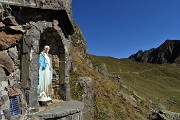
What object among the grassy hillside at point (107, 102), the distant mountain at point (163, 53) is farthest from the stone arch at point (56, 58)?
the distant mountain at point (163, 53)

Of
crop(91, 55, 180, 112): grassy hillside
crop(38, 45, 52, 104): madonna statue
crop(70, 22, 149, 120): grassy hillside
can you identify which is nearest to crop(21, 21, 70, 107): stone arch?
crop(38, 45, 52, 104): madonna statue

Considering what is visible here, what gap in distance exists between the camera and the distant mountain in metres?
167

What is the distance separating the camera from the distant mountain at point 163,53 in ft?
549

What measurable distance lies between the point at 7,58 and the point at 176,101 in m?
37.3

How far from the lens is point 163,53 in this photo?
569 ft

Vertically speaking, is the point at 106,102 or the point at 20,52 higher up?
the point at 20,52

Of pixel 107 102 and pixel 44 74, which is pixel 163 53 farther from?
pixel 44 74

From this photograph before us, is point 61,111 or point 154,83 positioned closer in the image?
point 61,111

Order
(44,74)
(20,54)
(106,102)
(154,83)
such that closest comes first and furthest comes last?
(20,54) < (44,74) < (106,102) < (154,83)

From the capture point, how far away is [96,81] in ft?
77.3

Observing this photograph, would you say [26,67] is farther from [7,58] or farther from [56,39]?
[56,39]

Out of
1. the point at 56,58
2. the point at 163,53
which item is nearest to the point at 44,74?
the point at 56,58

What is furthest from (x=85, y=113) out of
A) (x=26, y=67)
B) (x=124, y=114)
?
(x=26, y=67)

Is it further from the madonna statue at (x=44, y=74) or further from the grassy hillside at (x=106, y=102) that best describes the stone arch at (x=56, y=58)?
the grassy hillside at (x=106, y=102)
